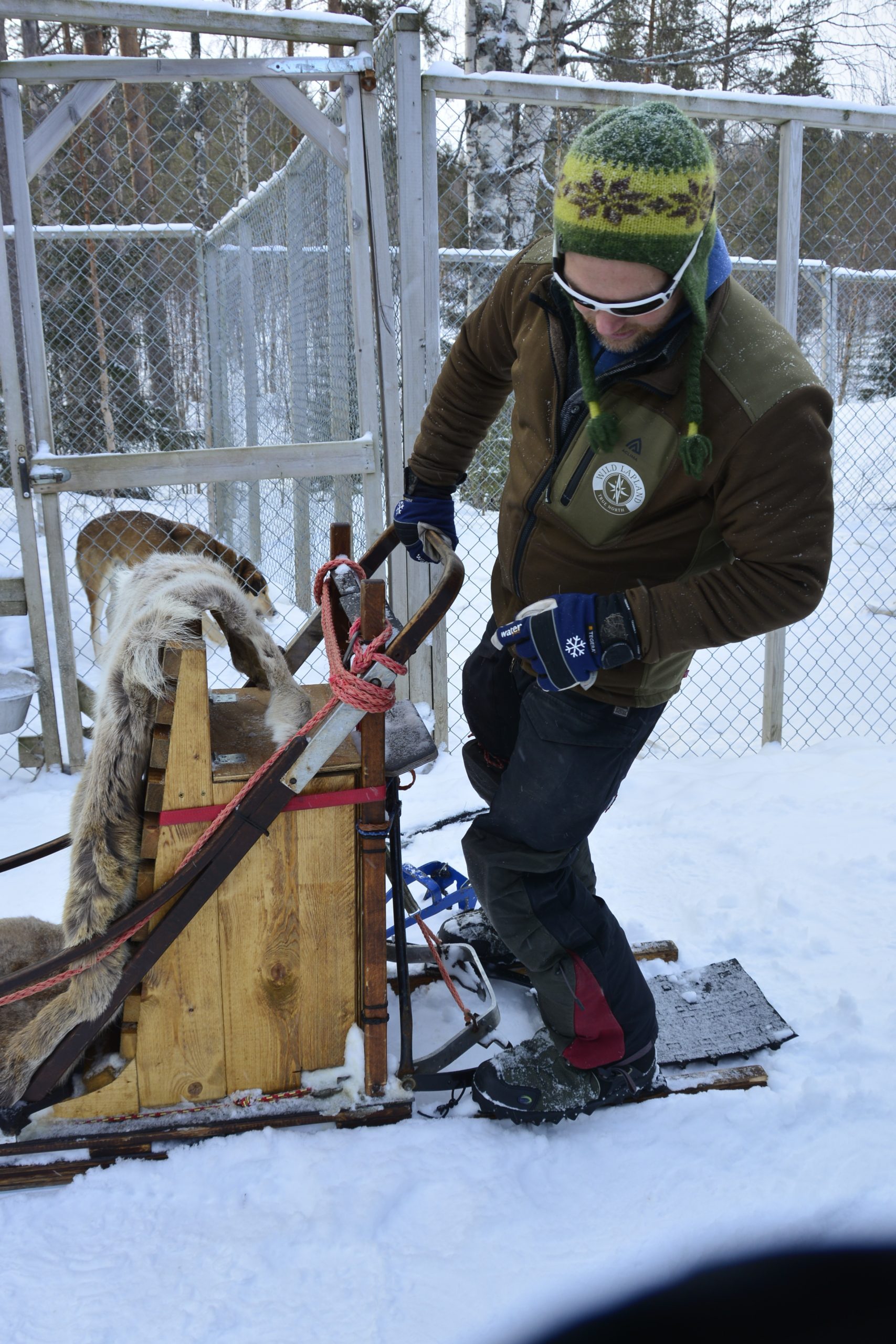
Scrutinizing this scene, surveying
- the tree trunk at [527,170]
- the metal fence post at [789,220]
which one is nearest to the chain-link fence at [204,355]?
the tree trunk at [527,170]

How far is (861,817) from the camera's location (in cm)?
369

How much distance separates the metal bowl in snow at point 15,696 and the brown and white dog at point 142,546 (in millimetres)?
873

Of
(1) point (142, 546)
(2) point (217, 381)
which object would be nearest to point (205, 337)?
(2) point (217, 381)

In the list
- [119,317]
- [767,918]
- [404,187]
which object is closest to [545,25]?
[119,317]

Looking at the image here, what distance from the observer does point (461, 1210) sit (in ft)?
6.26

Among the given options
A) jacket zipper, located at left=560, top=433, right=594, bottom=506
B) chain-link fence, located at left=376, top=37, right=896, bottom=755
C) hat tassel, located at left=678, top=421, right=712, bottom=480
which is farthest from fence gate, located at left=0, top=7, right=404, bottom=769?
hat tassel, located at left=678, top=421, right=712, bottom=480

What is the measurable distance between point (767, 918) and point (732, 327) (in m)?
1.93

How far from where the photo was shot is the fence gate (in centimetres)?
379

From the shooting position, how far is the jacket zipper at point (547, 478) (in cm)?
199

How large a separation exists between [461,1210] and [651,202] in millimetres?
1876

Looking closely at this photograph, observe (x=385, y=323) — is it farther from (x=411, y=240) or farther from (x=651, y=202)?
(x=651, y=202)

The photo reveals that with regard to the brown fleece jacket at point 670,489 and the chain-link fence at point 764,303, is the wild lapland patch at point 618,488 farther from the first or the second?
the chain-link fence at point 764,303

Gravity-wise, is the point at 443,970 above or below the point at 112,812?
below

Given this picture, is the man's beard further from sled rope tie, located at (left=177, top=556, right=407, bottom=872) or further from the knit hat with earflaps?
sled rope tie, located at (left=177, top=556, right=407, bottom=872)
